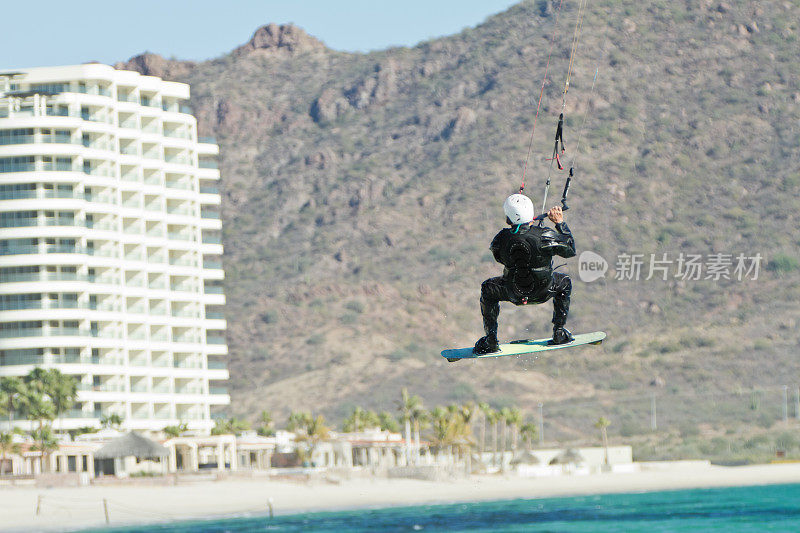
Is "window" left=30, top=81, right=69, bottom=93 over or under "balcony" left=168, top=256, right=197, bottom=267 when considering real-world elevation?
over

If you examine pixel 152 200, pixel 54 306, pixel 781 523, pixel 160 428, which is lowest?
pixel 781 523

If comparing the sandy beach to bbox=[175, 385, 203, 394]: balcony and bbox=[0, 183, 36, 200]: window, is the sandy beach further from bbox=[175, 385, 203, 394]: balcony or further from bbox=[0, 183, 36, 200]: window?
bbox=[0, 183, 36, 200]: window

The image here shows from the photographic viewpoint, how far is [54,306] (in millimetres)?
143125

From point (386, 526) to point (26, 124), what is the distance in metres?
65.1

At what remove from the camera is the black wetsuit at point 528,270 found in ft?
82.3

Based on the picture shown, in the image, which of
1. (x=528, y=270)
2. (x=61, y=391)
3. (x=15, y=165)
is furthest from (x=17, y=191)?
(x=528, y=270)

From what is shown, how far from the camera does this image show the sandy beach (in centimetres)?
10300

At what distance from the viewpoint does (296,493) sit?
414 ft

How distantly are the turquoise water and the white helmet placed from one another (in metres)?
78.0

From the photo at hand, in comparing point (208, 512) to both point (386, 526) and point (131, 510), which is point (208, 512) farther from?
point (386, 526)

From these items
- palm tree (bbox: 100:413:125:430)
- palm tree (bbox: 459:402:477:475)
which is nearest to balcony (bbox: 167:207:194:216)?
palm tree (bbox: 100:413:125:430)

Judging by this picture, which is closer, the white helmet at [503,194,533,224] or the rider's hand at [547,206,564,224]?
the rider's hand at [547,206,564,224]

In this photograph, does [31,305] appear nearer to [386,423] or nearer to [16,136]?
[16,136]

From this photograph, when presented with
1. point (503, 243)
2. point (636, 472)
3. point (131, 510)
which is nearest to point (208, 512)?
point (131, 510)
